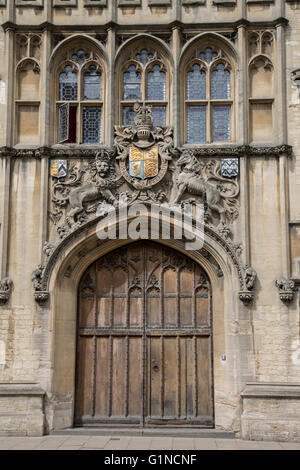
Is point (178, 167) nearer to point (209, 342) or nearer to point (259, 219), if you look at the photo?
point (259, 219)

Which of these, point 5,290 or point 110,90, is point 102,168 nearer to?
point 110,90

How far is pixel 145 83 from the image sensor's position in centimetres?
1454

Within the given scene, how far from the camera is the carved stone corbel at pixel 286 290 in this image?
13.1 metres

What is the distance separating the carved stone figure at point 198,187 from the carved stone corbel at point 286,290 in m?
1.87

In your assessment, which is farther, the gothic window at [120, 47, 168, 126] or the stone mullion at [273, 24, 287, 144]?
the gothic window at [120, 47, 168, 126]

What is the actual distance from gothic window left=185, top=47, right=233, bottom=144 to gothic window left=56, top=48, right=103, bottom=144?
2144 millimetres

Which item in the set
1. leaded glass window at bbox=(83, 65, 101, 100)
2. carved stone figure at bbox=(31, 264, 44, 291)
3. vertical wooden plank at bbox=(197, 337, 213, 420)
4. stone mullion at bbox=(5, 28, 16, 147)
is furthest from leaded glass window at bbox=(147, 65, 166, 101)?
vertical wooden plank at bbox=(197, 337, 213, 420)

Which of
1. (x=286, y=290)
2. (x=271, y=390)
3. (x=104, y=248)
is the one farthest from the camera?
(x=104, y=248)

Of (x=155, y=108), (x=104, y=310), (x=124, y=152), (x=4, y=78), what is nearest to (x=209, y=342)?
(x=104, y=310)

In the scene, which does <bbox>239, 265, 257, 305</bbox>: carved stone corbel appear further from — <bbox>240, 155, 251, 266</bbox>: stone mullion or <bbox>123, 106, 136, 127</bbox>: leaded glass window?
<bbox>123, 106, 136, 127</bbox>: leaded glass window

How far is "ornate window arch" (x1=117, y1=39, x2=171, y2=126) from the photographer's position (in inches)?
569

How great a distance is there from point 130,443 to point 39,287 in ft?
12.6

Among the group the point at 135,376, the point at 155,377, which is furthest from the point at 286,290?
the point at 135,376

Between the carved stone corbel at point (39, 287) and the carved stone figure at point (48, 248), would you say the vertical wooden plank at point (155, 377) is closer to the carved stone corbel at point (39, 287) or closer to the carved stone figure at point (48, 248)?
the carved stone corbel at point (39, 287)
